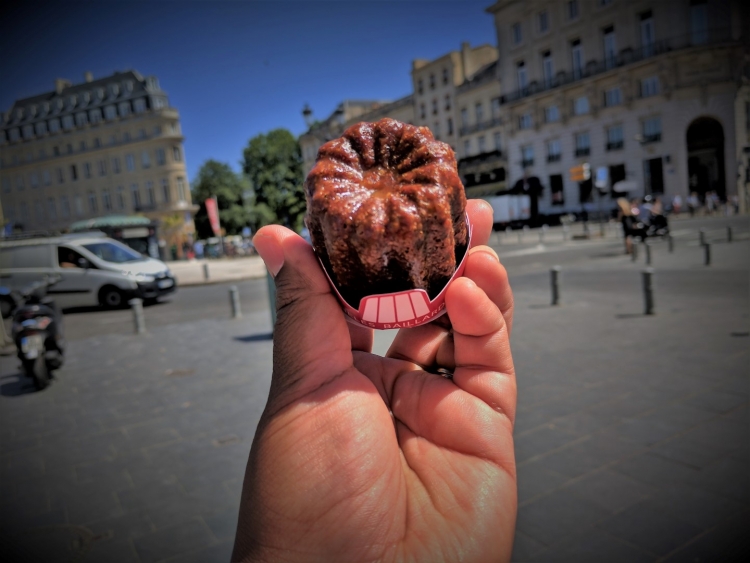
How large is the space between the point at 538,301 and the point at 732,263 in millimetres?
5879

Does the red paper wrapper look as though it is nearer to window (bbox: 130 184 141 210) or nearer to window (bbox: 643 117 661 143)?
window (bbox: 643 117 661 143)

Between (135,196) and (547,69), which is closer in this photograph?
(547,69)

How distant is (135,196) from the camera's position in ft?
129

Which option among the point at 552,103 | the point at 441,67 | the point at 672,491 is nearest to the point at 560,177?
the point at 552,103

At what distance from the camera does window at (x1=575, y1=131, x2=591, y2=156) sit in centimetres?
3666

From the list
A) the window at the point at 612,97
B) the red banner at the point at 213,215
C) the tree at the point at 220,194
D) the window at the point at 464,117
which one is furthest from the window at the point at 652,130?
the tree at the point at 220,194

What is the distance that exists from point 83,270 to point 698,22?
28948mm

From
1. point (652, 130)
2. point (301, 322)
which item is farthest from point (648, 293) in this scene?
point (652, 130)

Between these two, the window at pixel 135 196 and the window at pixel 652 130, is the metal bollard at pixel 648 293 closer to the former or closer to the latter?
the window at pixel 652 130

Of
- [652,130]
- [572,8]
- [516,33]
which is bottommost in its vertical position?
[652,130]

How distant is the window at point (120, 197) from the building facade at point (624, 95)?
27.0 m

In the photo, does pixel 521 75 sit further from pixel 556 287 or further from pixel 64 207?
pixel 556 287

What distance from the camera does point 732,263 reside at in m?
12.5

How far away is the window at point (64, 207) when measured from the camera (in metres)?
21.4
